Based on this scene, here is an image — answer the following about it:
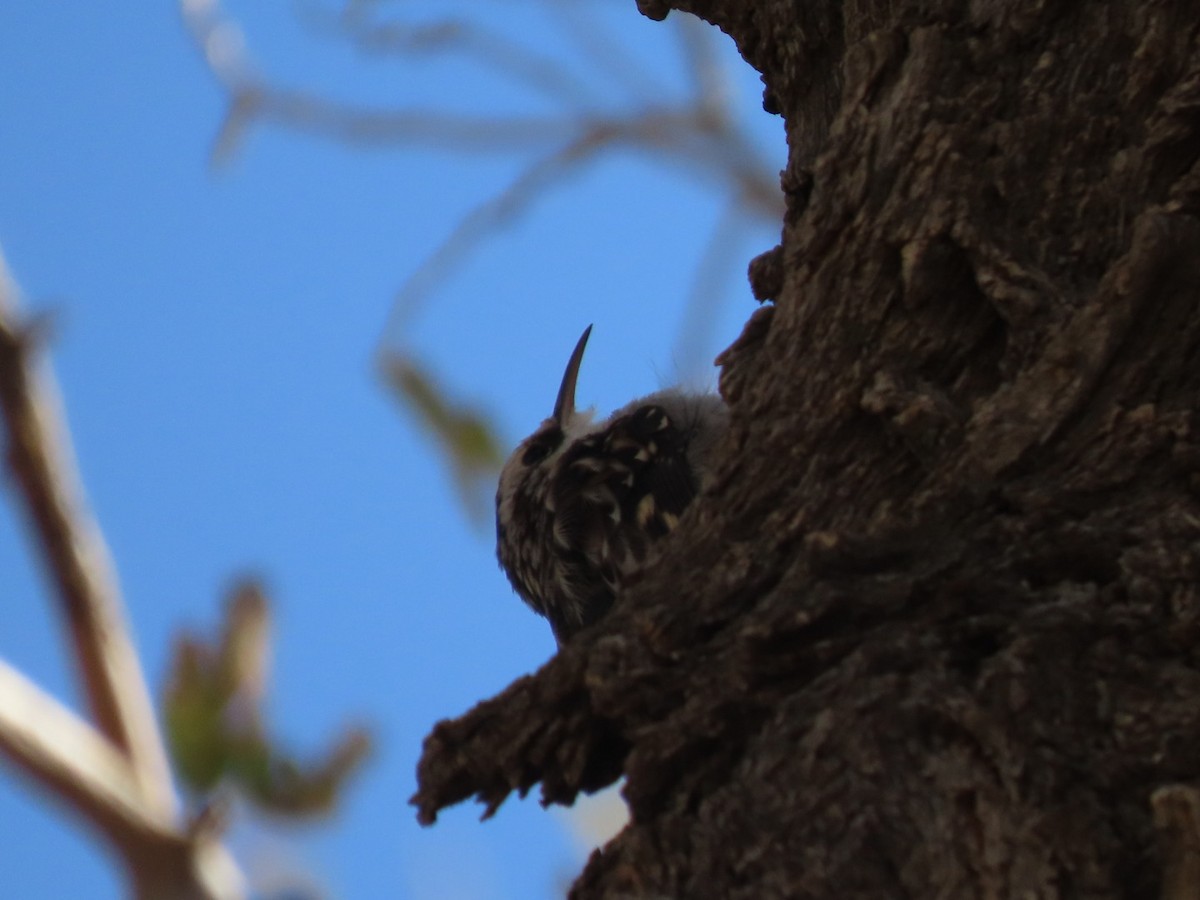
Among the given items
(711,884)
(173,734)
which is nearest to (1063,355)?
(711,884)

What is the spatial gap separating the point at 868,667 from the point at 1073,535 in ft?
1.01

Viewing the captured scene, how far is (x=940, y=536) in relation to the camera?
5.83 feet

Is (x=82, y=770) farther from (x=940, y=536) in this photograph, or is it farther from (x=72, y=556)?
(x=940, y=536)

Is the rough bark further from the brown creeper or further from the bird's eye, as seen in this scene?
the bird's eye

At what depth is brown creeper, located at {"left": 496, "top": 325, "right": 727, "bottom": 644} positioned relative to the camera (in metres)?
3.60

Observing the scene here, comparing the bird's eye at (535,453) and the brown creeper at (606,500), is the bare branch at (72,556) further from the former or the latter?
the bird's eye at (535,453)

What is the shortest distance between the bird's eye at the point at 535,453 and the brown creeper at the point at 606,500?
20 cm

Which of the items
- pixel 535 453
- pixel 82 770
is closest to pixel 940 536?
pixel 82 770

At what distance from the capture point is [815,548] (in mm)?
1743

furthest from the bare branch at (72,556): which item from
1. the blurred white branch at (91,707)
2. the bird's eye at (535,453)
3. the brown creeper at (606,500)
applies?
the bird's eye at (535,453)

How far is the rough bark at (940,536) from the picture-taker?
1523 mm

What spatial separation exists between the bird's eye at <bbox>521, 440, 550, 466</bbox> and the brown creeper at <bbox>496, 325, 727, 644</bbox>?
0.64ft

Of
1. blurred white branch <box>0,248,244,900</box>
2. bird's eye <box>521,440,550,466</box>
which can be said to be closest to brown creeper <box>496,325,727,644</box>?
bird's eye <box>521,440,550,466</box>

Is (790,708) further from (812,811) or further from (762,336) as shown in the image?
(762,336)
